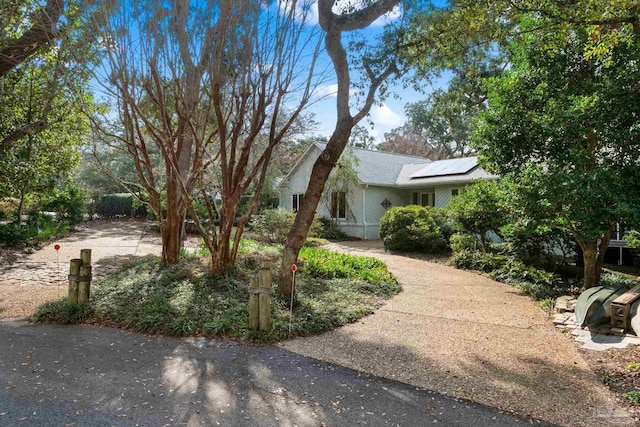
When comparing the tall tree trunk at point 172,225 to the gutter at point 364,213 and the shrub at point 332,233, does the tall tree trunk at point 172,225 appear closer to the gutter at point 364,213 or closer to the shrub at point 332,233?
the shrub at point 332,233

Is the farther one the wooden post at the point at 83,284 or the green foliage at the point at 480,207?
the green foliage at the point at 480,207

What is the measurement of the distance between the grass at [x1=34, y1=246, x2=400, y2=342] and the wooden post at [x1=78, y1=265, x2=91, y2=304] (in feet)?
0.48

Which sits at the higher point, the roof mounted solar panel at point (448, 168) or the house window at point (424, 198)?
the roof mounted solar panel at point (448, 168)

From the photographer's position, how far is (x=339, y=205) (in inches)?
763

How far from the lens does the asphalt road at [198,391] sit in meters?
3.12

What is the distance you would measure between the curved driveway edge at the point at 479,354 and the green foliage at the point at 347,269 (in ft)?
3.62

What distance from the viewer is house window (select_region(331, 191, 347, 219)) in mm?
19011

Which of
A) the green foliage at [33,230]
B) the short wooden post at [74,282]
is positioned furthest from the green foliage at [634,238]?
the green foliage at [33,230]

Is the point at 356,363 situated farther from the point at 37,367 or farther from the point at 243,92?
the point at 243,92

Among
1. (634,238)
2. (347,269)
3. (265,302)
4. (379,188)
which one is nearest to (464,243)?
(634,238)

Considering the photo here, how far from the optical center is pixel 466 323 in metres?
5.89

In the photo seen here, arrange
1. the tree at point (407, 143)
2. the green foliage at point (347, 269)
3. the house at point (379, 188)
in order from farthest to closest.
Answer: the tree at point (407, 143), the house at point (379, 188), the green foliage at point (347, 269)

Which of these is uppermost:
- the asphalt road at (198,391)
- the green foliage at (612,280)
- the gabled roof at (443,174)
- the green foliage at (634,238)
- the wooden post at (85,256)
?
the gabled roof at (443,174)

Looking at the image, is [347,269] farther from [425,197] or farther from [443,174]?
[425,197]
